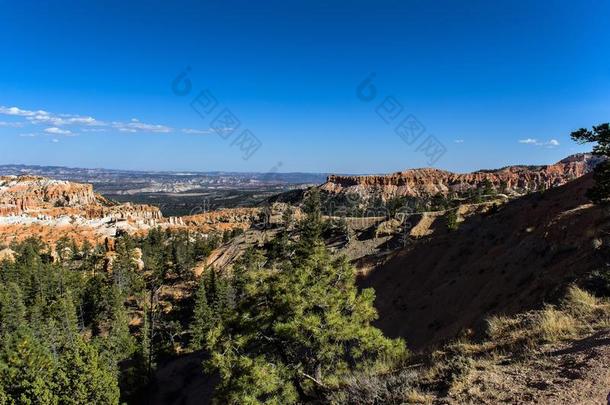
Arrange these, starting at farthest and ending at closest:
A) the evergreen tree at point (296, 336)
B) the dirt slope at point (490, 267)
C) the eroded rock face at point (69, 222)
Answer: the eroded rock face at point (69, 222) < the dirt slope at point (490, 267) < the evergreen tree at point (296, 336)

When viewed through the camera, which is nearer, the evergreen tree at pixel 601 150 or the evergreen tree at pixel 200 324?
the evergreen tree at pixel 601 150

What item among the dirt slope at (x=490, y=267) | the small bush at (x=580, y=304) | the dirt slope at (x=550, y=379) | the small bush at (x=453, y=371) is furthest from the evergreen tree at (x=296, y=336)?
the dirt slope at (x=490, y=267)

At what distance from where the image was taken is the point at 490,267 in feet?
121

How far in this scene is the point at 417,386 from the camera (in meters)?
9.67

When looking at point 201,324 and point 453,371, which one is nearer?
point 453,371

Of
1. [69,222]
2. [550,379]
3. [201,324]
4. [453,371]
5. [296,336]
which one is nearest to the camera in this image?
[550,379]

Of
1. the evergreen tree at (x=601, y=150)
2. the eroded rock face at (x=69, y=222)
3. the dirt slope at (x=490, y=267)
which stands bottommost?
the eroded rock face at (x=69, y=222)

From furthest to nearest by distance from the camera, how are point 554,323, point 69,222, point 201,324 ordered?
point 69,222, point 201,324, point 554,323

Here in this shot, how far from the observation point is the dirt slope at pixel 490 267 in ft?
76.7

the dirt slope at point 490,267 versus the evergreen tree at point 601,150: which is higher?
the evergreen tree at point 601,150

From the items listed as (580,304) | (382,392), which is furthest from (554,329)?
(382,392)

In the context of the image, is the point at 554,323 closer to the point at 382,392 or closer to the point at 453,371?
the point at 453,371

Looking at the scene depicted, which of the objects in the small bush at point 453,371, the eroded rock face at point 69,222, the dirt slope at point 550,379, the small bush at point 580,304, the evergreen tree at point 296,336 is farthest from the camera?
the eroded rock face at point 69,222

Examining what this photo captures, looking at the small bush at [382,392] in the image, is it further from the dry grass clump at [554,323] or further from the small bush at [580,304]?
the small bush at [580,304]
